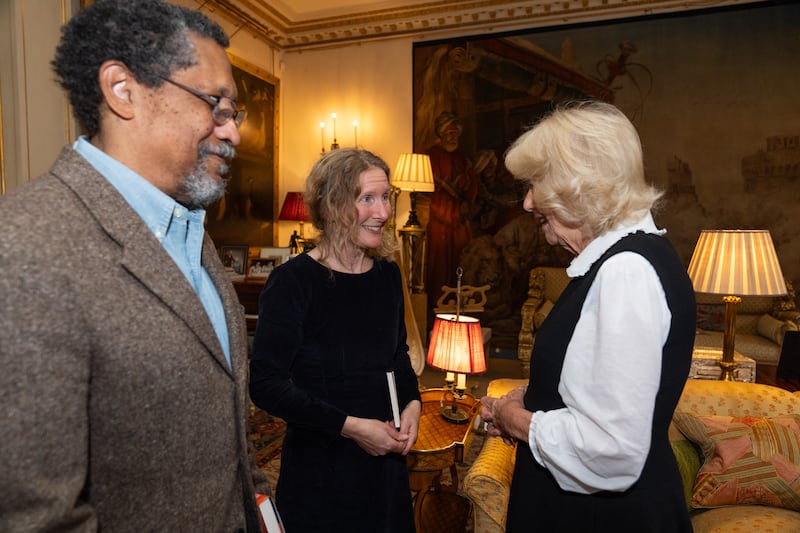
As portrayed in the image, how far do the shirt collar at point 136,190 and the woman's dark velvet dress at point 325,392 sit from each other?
644 millimetres

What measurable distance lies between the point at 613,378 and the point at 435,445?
139 cm

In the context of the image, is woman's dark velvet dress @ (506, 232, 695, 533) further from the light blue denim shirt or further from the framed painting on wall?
the framed painting on wall

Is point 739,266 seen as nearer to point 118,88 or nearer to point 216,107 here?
point 216,107

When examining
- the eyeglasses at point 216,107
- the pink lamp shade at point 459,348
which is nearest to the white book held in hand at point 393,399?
the pink lamp shade at point 459,348

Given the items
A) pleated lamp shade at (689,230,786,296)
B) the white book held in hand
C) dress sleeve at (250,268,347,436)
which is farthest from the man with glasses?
pleated lamp shade at (689,230,786,296)

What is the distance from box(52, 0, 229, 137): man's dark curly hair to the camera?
33.0 inches

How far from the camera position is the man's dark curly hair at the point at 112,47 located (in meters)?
0.84

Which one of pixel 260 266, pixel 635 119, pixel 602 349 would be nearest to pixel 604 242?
pixel 602 349

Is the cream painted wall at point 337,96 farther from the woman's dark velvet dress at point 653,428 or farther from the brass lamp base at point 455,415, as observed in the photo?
the woman's dark velvet dress at point 653,428

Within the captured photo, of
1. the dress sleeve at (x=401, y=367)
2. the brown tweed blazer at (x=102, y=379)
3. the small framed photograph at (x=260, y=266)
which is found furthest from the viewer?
the small framed photograph at (x=260, y=266)

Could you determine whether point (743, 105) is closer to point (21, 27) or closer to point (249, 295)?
point (249, 295)

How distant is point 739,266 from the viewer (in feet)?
8.66

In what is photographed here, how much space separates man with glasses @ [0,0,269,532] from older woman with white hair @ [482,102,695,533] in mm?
731

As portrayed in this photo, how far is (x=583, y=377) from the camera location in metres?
1.08
